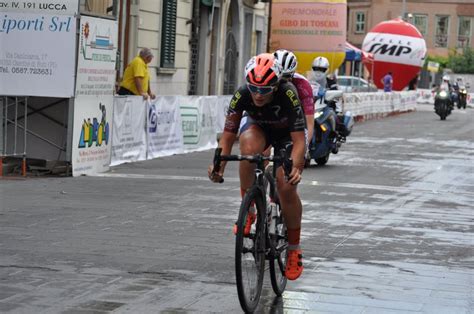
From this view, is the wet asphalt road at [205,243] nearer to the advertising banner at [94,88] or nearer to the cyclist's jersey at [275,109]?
the advertising banner at [94,88]

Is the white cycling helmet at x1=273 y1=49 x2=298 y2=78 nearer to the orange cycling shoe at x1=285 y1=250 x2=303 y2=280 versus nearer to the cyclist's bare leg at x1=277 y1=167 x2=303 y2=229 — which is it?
the cyclist's bare leg at x1=277 y1=167 x2=303 y2=229

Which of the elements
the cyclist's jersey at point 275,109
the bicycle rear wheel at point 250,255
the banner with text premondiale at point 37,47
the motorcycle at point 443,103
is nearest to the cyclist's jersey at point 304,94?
the cyclist's jersey at point 275,109

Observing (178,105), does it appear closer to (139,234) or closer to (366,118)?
(139,234)

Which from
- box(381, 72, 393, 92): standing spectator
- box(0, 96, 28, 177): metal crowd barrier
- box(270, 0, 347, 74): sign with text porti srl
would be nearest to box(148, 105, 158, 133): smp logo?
box(0, 96, 28, 177): metal crowd barrier

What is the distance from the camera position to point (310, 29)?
121 ft

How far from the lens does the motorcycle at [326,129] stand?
18922mm

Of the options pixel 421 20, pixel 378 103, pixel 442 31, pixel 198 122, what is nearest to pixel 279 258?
pixel 198 122

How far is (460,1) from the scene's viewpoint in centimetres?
9531

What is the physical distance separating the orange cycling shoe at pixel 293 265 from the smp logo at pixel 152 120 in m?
11.8

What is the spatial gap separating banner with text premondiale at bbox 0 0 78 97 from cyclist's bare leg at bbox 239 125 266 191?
→ 26.7ft

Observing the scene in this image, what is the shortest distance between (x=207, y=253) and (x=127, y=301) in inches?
87.4

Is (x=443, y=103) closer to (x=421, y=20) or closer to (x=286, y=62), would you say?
(x=286, y=62)

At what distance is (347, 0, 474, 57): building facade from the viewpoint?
95.8 metres

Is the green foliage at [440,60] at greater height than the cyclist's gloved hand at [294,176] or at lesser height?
greater
